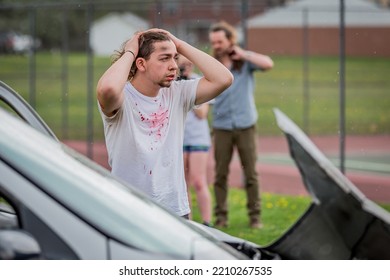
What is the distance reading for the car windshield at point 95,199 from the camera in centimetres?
284

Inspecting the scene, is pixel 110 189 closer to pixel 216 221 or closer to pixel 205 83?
pixel 205 83

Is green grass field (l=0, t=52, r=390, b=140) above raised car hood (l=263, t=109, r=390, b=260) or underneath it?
underneath

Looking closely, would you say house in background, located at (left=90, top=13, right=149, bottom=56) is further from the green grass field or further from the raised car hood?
the raised car hood

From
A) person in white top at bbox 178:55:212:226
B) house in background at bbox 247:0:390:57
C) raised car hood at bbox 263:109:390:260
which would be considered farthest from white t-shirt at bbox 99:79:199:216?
house in background at bbox 247:0:390:57

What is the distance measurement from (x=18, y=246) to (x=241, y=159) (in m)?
6.88

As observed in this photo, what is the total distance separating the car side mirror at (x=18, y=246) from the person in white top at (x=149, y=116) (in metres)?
1.81

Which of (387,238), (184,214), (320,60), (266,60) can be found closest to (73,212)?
(387,238)

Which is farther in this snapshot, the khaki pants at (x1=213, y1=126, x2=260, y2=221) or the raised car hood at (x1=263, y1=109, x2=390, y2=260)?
the khaki pants at (x1=213, y1=126, x2=260, y2=221)

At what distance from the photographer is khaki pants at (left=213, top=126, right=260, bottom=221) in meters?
9.41

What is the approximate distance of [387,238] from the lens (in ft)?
11.9

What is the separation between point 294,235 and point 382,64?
42.4 metres

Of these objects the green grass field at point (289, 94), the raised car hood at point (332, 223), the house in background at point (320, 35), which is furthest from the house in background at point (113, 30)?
the raised car hood at point (332, 223)

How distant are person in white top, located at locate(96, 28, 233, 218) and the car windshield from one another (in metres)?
1.44
